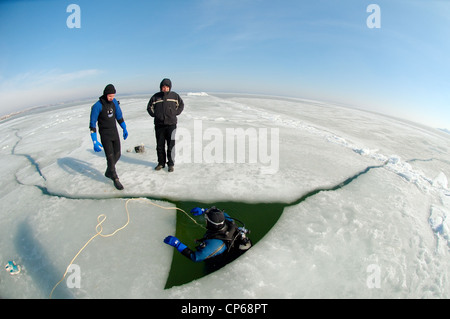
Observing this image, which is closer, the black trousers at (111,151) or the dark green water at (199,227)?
the dark green water at (199,227)

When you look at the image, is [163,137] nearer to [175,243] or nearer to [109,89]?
[109,89]

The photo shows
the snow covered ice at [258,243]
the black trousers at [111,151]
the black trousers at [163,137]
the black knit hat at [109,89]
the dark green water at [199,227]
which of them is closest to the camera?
the snow covered ice at [258,243]

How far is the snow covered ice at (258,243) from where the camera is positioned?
6.35 ft

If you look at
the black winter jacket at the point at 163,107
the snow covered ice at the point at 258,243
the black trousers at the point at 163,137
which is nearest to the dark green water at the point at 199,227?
the snow covered ice at the point at 258,243

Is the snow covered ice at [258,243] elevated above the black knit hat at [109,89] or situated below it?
below

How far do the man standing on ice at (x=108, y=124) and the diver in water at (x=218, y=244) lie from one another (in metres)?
1.97

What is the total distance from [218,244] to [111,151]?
254 cm

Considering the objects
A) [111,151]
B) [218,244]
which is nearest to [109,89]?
[111,151]

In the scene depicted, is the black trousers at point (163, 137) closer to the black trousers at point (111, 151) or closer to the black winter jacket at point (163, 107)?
the black winter jacket at point (163, 107)

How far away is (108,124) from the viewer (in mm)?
3158

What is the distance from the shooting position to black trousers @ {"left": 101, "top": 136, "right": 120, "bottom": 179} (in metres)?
3.22

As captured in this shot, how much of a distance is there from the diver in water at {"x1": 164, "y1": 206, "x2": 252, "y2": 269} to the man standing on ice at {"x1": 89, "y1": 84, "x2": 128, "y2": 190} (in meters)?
1.97

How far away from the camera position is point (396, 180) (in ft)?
13.5
